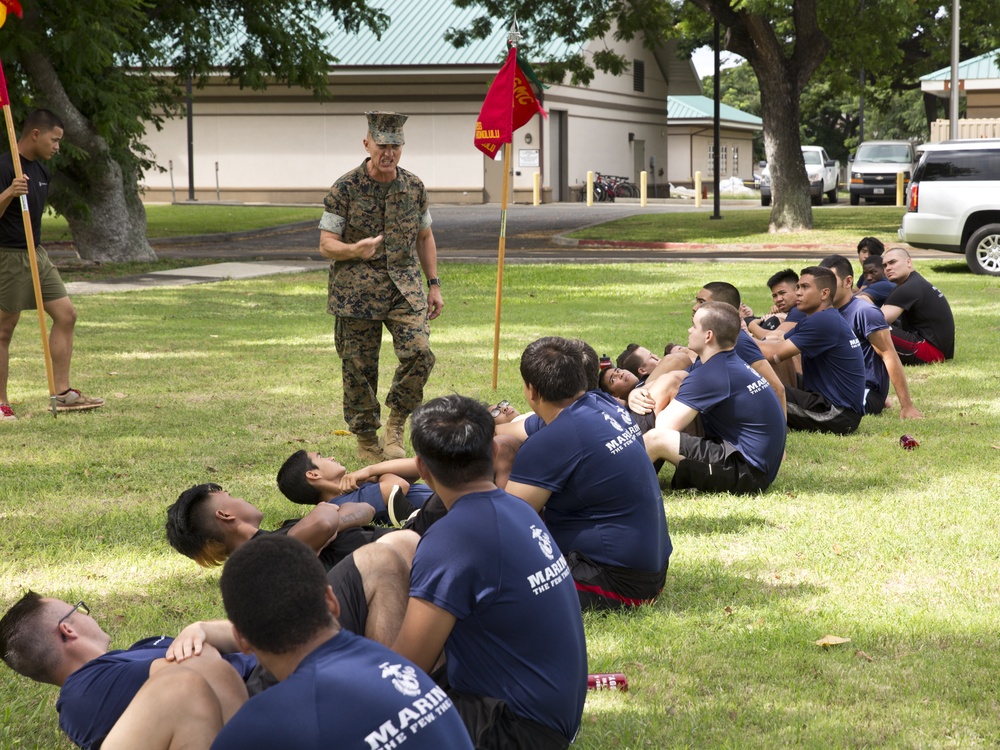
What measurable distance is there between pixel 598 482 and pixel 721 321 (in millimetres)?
2049

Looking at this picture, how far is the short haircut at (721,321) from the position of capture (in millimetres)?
6160

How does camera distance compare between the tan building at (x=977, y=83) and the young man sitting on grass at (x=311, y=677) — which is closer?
the young man sitting on grass at (x=311, y=677)

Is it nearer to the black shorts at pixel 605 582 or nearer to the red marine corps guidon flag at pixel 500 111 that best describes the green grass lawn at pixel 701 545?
the black shorts at pixel 605 582

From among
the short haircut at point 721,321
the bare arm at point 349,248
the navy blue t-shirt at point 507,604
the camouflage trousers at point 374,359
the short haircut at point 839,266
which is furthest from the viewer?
the short haircut at point 839,266

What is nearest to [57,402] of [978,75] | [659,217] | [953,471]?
[953,471]

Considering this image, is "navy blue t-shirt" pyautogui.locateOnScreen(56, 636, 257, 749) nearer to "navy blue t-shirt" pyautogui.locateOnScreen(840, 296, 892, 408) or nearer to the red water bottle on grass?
the red water bottle on grass

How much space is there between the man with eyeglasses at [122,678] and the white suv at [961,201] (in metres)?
17.5

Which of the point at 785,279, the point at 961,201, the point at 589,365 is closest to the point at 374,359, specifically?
the point at 589,365

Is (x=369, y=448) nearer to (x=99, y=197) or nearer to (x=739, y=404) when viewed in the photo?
(x=739, y=404)

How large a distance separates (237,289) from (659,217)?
699 inches

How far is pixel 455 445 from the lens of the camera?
325 centimetres

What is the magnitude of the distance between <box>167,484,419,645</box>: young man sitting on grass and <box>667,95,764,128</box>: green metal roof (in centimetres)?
5088

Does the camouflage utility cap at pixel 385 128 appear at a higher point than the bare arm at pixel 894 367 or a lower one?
higher

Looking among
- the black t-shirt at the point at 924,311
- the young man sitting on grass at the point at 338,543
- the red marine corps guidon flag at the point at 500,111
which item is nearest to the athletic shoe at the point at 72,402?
the red marine corps guidon flag at the point at 500,111
